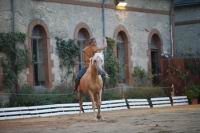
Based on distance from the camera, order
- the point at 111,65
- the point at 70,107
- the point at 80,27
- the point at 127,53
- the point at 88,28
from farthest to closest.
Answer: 1. the point at 127,53
2. the point at 111,65
3. the point at 88,28
4. the point at 80,27
5. the point at 70,107

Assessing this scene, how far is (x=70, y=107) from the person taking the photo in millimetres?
27000

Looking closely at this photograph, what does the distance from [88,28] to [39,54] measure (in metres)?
3.68

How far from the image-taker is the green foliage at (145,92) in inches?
1303

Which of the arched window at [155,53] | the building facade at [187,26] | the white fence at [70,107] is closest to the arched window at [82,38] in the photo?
the white fence at [70,107]

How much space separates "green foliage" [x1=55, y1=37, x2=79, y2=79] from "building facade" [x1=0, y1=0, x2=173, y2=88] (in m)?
0.28

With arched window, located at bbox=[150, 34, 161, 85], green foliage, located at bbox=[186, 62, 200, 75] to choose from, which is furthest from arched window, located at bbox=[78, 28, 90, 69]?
green foliage, located at bbox=[186, 62, 200, 75]

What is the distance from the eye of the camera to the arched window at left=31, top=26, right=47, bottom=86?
3019cm

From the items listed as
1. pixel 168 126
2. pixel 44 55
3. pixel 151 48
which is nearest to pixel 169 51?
pixel 151 48

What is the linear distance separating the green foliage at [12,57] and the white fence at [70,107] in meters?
3.03

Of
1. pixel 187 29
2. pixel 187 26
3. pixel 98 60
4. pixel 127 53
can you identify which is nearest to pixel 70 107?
pixel 98 60

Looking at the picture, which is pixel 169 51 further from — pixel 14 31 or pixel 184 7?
pixel 14 31

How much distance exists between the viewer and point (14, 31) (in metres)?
28.6

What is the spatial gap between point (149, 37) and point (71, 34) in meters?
7.30

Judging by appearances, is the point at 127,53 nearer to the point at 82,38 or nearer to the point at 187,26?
the point at 82,38
